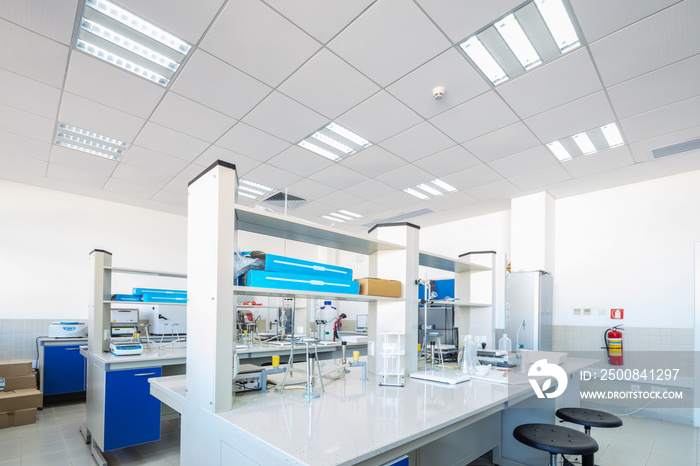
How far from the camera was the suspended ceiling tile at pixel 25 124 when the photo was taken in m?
3.37

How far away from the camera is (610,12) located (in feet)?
7.18

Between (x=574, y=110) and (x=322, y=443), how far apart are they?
327cm

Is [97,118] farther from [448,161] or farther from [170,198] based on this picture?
[448,161]

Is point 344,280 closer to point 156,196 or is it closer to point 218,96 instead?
point 218,96

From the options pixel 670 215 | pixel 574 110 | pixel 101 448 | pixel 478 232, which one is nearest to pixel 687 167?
pixel 670 215

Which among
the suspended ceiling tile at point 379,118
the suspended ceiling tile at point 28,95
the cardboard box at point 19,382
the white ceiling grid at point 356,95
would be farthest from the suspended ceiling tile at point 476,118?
the cardboard box at point 19,382

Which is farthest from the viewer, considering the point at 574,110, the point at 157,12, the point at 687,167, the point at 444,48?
the point at 687,167

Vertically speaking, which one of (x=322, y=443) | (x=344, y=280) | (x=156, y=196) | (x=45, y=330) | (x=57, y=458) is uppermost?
(x=156, y=196)

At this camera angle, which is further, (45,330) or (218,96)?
(45,330)

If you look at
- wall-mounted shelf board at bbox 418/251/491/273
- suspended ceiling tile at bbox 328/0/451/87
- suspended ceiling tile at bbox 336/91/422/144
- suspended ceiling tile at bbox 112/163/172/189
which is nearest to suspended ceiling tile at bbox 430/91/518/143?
suspended ceiling tile at bbox 336/91/422/144

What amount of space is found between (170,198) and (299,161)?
2.65 meters

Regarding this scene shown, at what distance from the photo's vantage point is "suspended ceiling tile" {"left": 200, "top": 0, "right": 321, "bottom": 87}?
7.47 feet

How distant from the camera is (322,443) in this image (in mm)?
1229

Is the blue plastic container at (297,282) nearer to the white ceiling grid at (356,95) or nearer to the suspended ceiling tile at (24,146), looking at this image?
the white ceiling grid at (356,95)
